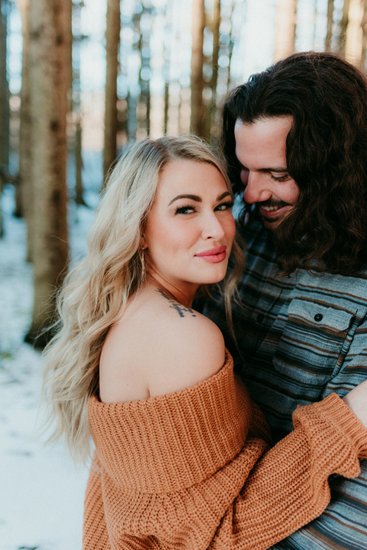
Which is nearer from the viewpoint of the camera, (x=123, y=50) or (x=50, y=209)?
(x=50, y=209)

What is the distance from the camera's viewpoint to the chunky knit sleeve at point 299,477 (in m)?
1.50

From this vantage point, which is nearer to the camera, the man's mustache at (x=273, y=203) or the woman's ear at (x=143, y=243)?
the woman's ear at (x=143, y=243)

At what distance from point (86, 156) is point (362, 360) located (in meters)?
32.5

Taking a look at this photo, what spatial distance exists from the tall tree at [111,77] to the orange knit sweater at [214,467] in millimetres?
6365

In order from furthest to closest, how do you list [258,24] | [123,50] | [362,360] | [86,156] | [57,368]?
1. [86,156]
2. [123,50]
3. [258,24]
4. [57,368]
5. [362,360]

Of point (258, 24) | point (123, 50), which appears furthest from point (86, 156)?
point (258, 24)

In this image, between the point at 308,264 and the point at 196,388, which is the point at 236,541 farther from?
the point at 308,264

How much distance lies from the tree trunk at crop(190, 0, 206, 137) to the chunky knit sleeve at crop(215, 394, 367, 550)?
8152 mm

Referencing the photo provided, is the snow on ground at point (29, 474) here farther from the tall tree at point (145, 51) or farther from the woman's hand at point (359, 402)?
the tall tree at point (145, 51)

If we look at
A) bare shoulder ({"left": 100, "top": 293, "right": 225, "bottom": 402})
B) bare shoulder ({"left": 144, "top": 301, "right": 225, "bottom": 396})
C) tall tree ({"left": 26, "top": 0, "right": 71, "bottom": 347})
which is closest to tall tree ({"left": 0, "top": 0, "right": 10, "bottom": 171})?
tall tree ({"left": 26, "top": 0, "right": 71, "bottom": 347})

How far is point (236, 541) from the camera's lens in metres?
1.58

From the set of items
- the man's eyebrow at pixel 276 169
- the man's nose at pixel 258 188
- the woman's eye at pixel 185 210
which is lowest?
the woman's eye at pixel 185 210

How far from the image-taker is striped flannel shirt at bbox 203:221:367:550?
1.59 metres

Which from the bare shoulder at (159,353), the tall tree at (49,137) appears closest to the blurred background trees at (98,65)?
the tall tree at (49,137)
